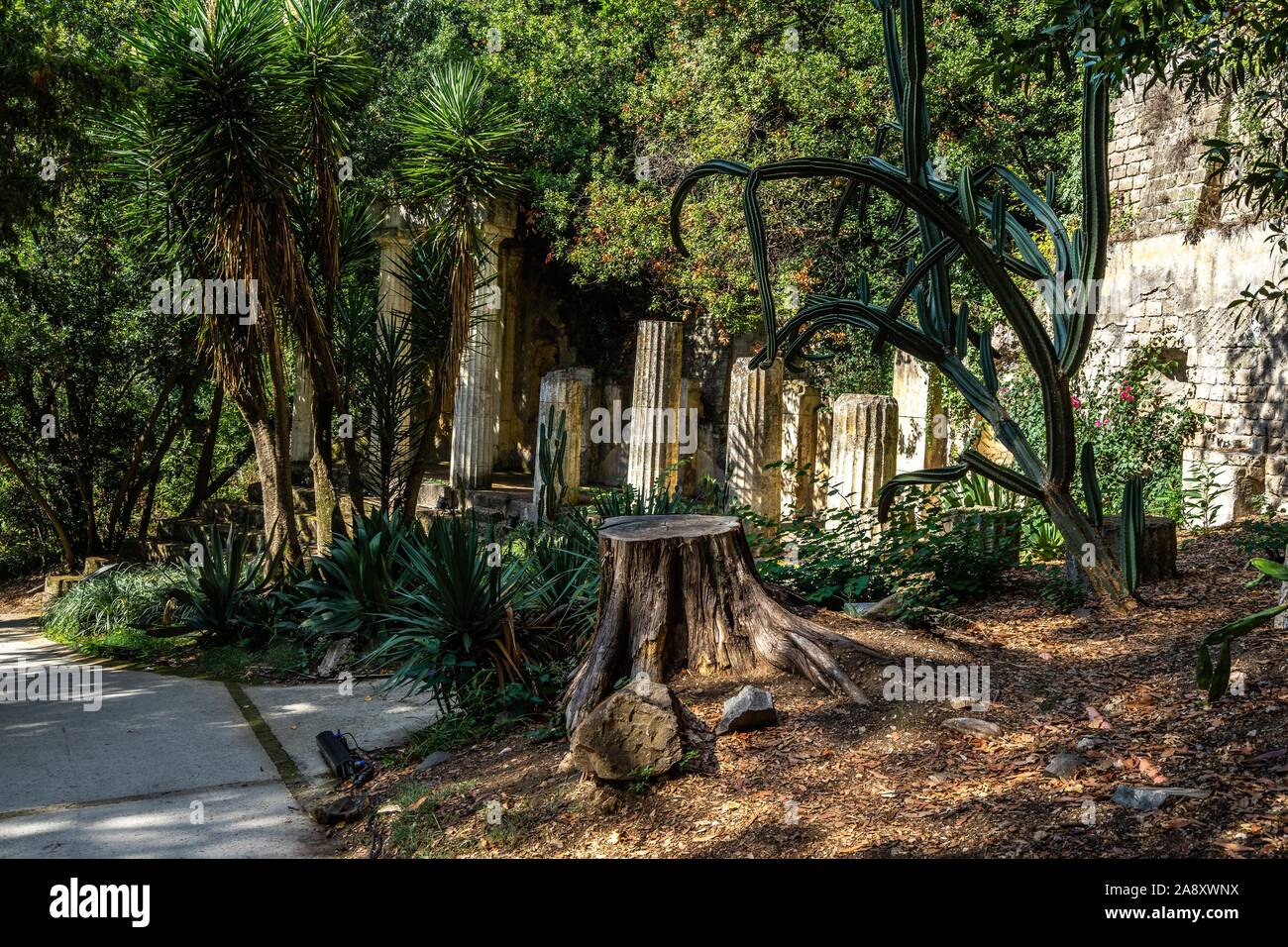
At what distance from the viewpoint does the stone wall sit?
10273mm

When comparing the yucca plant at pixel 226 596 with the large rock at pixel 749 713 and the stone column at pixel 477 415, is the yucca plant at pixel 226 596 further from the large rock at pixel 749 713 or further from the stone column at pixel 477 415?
the large rock at pixel 749 713

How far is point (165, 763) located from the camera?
5539mm

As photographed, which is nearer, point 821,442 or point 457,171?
point 457,171

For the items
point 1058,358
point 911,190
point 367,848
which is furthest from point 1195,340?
point 367,848

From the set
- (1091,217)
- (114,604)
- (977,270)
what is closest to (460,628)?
(977,270)

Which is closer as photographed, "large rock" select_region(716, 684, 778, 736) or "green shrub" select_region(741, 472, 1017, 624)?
"large rock" select_region(716, 684, 778, 736)

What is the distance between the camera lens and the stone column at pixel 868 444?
837 cm

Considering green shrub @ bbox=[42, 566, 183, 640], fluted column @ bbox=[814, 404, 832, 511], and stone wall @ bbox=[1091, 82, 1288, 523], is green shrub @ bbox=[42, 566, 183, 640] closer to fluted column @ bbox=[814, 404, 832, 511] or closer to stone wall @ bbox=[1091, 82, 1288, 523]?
fluted column @ bbox=[814, 404, 832, 511]

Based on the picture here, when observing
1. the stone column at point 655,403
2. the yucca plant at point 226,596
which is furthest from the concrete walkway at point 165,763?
the stone column at point 655,403

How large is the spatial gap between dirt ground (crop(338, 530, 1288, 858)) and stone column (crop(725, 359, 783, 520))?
3.44 meters

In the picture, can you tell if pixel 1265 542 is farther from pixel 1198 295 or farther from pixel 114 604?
pixel 114 604

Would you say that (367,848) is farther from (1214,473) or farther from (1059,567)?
(1214,473)

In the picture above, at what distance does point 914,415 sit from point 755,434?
155 centimetres

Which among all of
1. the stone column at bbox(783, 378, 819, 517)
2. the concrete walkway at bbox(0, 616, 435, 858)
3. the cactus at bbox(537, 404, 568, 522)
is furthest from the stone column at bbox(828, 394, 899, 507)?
the concrete walkway at bbox(0, 616, 435, 858)
